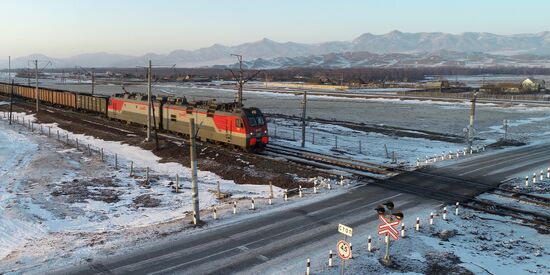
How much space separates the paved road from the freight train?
12.1 metres

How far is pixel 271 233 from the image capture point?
20.7m

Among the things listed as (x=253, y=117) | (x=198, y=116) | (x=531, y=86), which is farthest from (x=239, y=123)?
(x=531, y=86)

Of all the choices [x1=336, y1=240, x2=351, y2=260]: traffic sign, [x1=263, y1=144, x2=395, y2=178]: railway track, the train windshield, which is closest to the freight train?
the train windshield

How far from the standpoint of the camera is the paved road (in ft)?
56.4

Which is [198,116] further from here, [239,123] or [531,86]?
[531,86]

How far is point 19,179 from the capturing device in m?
32.7

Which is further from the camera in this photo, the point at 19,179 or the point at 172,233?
the point at 19,179

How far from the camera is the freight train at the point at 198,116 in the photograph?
1518 inches

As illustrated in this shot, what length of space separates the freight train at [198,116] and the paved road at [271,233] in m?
12.1

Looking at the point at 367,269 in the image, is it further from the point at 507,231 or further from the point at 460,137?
the point at 460,137

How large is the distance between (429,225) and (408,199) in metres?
4.48

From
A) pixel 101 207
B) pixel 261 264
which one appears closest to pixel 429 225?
pixel 261 264

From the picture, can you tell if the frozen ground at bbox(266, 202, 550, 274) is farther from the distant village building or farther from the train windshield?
the distant village building

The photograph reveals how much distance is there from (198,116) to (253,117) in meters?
7.45
